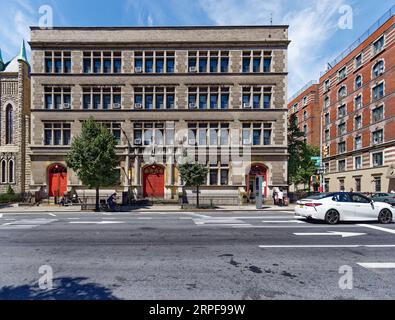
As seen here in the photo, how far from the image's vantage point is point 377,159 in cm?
3092

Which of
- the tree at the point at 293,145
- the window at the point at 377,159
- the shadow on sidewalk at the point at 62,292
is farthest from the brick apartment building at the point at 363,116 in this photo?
the shadow on sidewalk at the point at 62,292

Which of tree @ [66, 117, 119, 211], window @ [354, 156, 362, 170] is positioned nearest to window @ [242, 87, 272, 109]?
tree @ [66, 117, 119, 211]

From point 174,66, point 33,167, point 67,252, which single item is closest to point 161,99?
point 174,66

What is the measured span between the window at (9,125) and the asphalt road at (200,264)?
2455cm

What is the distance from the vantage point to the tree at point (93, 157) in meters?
18.3

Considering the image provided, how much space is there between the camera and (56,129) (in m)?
25.6

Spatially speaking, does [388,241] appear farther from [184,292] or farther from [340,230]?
[184,292]

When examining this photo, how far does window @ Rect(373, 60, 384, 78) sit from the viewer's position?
99.1 feet

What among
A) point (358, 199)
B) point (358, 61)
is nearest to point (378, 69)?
point (358, 61)

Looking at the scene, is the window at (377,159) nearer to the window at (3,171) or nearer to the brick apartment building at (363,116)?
the brick apartment building at (363,116)

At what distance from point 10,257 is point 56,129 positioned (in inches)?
877

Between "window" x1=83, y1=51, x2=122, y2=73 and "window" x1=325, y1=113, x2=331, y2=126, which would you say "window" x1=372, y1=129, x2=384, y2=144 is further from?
"window" x1=83, y1=51, x2=122, y2=73

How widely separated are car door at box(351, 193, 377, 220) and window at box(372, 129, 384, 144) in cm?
2410

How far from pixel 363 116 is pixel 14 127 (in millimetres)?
47035
